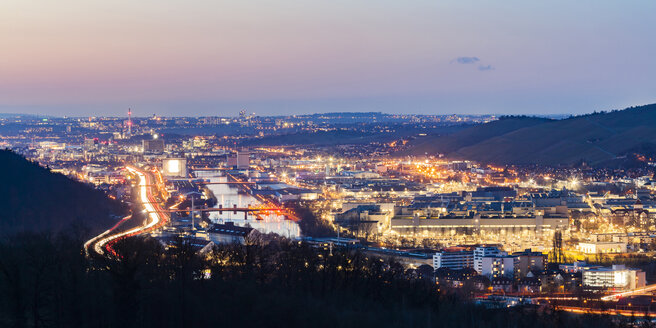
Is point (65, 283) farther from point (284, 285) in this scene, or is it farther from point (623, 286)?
point (623, 286)

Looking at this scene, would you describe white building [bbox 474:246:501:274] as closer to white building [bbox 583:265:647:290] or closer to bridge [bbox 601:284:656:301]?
white building [bbox 583:265:647:290]

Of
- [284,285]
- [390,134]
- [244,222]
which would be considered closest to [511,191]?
[244,222]

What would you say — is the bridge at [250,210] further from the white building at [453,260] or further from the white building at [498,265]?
the white building at [498,265]

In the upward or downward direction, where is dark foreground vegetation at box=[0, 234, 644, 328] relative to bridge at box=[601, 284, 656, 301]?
upward

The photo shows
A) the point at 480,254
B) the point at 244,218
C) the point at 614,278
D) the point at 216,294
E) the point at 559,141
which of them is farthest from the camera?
the point at 559,141

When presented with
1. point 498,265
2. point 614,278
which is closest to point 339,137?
point 498,265

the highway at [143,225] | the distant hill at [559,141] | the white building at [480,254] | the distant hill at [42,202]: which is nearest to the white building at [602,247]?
the white building at [480,254]

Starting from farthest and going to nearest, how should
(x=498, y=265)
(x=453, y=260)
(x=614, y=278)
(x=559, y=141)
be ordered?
(x=559, y=141), (x=453, y=260), (x=498, y=265), (x=614, y=278)

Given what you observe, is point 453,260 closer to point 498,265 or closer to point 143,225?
point 498,265

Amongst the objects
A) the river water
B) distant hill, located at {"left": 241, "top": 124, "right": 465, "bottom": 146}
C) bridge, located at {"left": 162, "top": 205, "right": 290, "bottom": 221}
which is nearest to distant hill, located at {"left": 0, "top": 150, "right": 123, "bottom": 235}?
the river water
